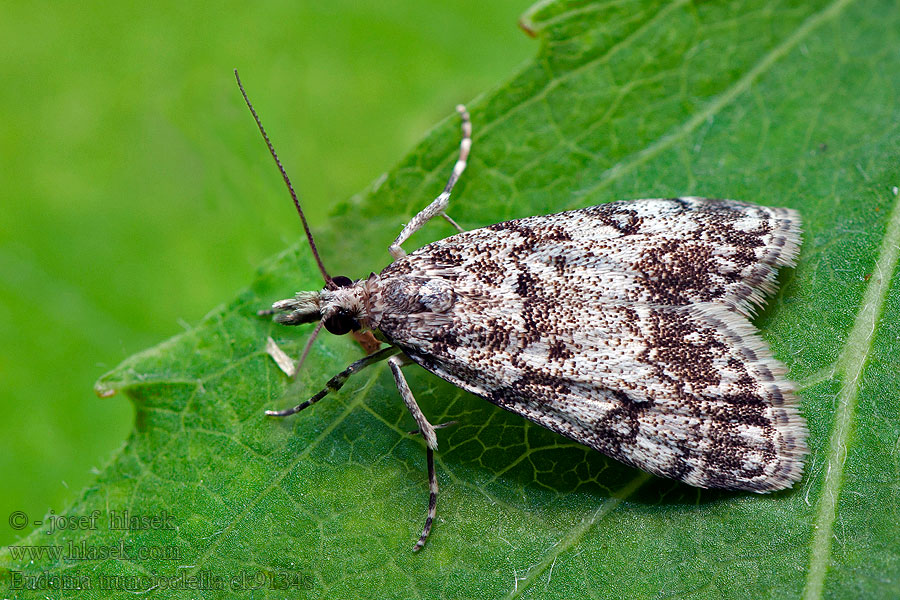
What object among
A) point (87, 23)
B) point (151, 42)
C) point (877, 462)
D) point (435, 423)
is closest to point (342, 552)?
point (435, 423)

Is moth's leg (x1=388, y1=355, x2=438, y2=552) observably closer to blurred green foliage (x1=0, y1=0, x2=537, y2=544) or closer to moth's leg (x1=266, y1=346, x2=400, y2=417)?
moth's leg (x1=266, y1=346, x2=400, y2=417)

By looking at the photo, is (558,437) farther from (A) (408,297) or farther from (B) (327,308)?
(B) (327,308)

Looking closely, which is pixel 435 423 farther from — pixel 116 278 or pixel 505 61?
pixel 505 61

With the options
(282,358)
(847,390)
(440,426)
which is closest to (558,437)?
(440,426)

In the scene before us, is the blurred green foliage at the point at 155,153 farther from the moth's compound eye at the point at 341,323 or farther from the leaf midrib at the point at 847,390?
the leaf midrib at the point at 847,390

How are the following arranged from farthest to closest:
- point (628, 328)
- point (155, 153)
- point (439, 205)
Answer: point (155, 153), point (439, 205), point (628, 328)
